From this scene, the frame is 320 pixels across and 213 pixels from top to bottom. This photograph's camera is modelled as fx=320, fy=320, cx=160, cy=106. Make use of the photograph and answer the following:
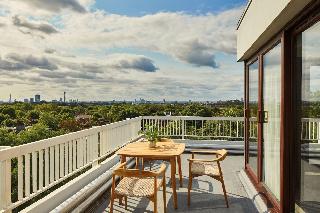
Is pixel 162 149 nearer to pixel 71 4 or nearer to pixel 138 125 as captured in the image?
pixel 138 125

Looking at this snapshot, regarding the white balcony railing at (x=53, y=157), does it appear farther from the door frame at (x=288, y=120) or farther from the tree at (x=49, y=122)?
the tree at (x=49, y=122)

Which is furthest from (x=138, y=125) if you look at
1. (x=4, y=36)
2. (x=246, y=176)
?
(x=4, y=36)

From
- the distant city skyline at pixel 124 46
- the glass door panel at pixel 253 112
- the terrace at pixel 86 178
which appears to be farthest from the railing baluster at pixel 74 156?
the distant city skyline at pixel 124 46

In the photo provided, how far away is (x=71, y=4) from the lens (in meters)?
15.9

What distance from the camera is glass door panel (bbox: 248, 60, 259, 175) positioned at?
5319mm

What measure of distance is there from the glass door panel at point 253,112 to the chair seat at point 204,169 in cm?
91

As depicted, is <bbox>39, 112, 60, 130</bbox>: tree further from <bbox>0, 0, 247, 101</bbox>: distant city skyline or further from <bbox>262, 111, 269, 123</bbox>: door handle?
<bbox>262, 111, 269, 123</bbox>: door handle

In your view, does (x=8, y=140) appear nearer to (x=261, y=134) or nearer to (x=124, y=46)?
(x=261, y=134)

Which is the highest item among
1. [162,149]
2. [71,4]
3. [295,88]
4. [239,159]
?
[71,4]

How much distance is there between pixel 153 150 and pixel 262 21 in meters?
2.52

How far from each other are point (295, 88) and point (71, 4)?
14.8 m

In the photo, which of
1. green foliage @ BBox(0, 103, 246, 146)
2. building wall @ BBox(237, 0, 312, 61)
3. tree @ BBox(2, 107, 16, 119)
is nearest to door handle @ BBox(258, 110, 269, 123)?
building wall @ BBox(237, 0, 312, 61)

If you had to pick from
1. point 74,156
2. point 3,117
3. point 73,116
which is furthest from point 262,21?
point 3,117

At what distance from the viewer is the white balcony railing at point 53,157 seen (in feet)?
9.80
